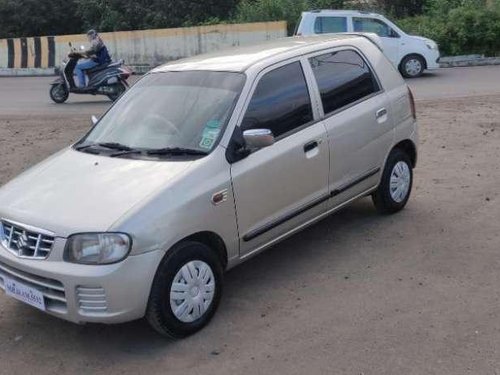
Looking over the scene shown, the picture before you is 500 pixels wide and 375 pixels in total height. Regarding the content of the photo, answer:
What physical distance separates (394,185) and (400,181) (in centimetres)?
10

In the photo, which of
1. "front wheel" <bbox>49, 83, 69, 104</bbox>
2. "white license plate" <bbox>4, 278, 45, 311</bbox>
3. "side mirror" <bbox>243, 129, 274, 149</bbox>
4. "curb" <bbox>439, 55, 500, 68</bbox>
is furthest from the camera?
"curb" <bbox>439, 55, 500, 68</bbox>

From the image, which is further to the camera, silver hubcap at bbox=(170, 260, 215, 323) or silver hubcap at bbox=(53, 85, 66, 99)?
silver hubcap at bbox=(53, 85, 66, 99)

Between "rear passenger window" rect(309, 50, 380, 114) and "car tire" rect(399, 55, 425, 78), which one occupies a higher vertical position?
"rear passenger window" rect(309, 50, 380, 114)

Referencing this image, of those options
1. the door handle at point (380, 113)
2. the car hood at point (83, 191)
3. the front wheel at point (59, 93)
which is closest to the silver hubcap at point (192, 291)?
the car hood at point (83, 191)

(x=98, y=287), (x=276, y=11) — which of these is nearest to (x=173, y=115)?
(x=98, y=287)

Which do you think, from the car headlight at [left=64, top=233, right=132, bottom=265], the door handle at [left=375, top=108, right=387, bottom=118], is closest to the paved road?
the door handle at [left=375, top=108, right=387, bottom=118]

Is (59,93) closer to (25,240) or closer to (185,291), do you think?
(25,240)

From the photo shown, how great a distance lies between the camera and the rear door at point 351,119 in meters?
5.31

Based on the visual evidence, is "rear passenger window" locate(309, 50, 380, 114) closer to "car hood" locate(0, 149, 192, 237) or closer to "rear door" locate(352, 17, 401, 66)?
"car hood" locate(0, 149, 192, 237)

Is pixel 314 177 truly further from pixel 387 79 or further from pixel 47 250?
pixel 47 250

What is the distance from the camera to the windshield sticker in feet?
14.7

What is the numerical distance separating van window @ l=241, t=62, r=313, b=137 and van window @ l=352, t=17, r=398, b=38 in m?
12.5

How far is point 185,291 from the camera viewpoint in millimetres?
4117

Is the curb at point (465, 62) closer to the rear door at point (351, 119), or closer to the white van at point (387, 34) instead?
the white van at point (387, 34)
